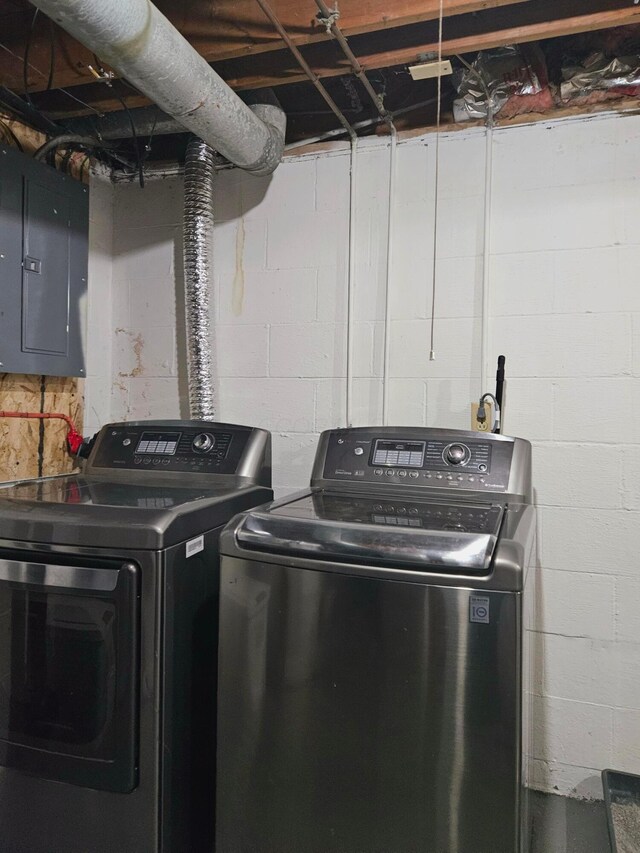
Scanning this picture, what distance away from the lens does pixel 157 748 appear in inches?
51.5

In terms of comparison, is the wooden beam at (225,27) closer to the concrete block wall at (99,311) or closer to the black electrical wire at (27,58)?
the black electrical wire at (27,58)

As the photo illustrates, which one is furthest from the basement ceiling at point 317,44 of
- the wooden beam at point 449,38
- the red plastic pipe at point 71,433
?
the red plastic pipe at point 71,433

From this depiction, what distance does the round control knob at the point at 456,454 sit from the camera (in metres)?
1.64

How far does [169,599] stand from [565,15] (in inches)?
71.7

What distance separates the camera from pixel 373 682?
116 cm

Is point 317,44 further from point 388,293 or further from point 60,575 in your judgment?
point 60,575

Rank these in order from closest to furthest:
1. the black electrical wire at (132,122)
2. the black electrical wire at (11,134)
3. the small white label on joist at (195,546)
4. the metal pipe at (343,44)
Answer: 1. the small white label on joist at (195,546)
2. the metal pipe at (343,44)
3. the black electrical wire at (132,122)
4. the black electrical wire at (11,134)

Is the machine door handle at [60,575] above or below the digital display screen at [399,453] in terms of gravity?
below

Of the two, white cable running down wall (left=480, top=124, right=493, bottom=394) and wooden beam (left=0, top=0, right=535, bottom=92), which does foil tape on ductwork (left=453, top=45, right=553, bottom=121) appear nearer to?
white cable running down wall (left=480, top=124, right=493, bottom=394)

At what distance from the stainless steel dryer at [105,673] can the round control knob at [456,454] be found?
Result: 0.66 meters

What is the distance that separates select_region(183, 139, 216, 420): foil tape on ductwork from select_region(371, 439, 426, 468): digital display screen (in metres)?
0.69

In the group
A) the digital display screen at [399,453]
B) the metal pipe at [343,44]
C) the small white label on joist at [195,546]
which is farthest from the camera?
the digital display screen at [399,453]

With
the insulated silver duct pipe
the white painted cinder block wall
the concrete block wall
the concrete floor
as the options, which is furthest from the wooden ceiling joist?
the concrete floor

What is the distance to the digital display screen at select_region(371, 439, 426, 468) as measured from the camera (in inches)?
66.2
